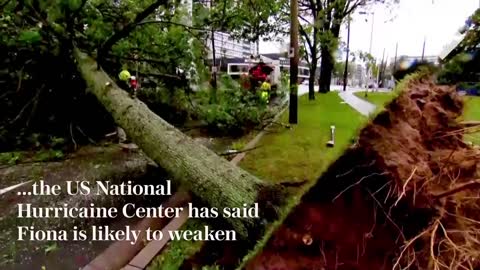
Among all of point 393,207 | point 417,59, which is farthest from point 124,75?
point 393,207

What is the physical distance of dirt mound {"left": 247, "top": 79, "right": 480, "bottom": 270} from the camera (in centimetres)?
121

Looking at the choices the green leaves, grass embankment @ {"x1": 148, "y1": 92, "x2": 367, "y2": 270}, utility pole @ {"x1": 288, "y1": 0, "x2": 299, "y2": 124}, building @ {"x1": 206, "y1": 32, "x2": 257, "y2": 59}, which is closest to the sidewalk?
grass embankment @ {"x1": 148, "y1": 92, "x2": 367, "y2": 270}

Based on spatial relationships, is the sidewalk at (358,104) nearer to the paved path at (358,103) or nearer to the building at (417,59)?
the paved path at (358,103)

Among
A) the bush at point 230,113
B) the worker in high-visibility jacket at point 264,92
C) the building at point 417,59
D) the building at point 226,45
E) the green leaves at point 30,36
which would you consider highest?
the building at point 226,45

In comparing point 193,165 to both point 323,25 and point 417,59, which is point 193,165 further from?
point 323,25

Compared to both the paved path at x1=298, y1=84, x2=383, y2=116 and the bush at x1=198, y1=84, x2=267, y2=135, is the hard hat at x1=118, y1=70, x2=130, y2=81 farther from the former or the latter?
the paved path at x1=298, y1=84, x2=383, y2=116

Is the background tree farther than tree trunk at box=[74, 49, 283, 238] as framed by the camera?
Yes

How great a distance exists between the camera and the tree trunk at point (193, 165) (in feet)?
8.07

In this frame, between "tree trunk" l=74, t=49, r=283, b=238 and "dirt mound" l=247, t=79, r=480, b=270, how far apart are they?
82 centimetres

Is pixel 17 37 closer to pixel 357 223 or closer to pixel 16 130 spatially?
pixel 16 130

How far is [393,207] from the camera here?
4.34 feet

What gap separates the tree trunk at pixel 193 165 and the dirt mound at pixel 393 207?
824mm

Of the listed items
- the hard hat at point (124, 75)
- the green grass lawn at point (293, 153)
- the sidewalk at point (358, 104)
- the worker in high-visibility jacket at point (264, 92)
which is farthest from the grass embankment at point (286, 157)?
the hard hat at point (124, 75)

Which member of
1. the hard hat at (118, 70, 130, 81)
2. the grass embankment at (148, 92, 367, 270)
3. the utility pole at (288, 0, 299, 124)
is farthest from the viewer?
the utility pole at (288, 0, 299, 124)
